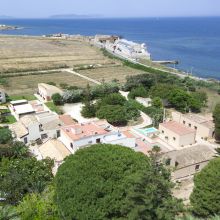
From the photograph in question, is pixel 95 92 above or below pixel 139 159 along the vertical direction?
below

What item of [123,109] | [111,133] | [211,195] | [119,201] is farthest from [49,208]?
[123,109]

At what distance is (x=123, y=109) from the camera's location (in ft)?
145

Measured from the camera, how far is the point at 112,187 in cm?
2114

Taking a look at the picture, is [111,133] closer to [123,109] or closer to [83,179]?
[123,109]

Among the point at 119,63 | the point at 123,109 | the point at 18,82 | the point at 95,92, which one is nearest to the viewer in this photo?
the point at 123,109

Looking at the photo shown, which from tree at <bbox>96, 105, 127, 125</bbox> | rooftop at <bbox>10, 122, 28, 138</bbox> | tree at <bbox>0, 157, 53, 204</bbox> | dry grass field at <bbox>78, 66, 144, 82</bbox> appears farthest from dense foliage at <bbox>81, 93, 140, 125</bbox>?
dry grass field at <bbox>78, 66, 144, 82</bbox>

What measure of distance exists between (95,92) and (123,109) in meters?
12.6

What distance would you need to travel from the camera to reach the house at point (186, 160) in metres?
30.2

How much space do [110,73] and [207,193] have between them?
192 ft

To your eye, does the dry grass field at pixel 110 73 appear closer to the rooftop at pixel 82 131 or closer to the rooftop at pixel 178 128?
the rooftop at pixel 178 128

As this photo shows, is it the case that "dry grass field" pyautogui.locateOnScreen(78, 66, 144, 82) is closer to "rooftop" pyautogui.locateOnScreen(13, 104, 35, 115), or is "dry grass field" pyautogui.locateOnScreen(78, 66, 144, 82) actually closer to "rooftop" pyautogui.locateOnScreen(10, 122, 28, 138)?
"rooftop" pyautogui.locateOnScreen(13, 104, 35, 115)

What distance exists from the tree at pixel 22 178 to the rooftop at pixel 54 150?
135 inches

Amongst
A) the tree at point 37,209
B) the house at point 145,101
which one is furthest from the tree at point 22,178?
the house at point 145,101

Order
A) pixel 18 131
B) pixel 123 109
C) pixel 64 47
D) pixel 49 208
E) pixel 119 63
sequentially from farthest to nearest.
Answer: pixel 64 47 < pixel 119 63 < pixel 123 109 < pixel 18 131 < pixel 49 208
